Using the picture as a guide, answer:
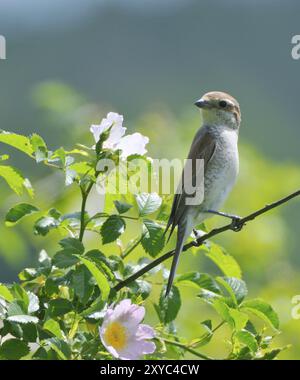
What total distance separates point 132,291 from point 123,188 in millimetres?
319

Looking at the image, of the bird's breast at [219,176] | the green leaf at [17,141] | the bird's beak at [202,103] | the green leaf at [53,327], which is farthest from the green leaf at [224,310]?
the bird's beak at [202,103]

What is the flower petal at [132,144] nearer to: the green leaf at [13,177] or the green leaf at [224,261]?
the green leaf at [13,177]

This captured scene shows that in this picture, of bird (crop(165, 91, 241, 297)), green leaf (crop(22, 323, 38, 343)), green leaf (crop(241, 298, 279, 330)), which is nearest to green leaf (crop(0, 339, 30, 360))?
green leaf (crop(22, 323, 38, 343))

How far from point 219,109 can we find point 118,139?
1915 millimetres

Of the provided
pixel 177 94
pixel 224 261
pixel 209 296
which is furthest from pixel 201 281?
pixel 177 94

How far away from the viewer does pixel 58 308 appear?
2.61 metres

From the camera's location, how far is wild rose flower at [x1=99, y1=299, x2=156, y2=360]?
2518 millimetres

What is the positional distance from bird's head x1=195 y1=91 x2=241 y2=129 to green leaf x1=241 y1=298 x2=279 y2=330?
1949 mm

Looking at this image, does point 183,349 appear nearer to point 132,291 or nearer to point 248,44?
point 132,291

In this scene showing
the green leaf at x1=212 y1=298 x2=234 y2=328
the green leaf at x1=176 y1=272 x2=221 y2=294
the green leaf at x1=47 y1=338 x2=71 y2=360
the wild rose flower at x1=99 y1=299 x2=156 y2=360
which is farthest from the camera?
the green leaf at x1=176 y1=272 x2=221 y2=294

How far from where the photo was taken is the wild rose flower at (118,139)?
9.06 feet

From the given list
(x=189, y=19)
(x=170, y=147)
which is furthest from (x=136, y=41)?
(x=170, y=147)

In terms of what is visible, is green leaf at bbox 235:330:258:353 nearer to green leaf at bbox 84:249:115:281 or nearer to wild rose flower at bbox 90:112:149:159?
green leaf at bbox 84:249:115:281

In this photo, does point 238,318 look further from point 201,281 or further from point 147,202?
point 147,202
